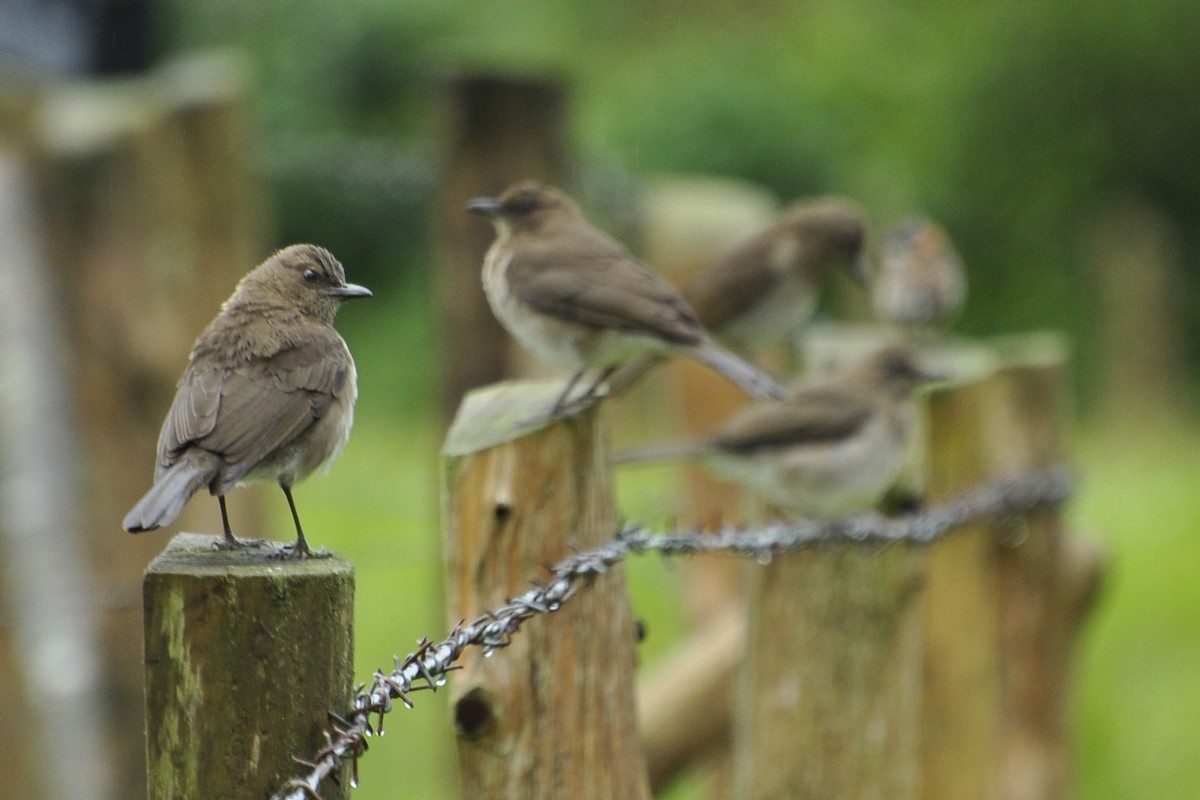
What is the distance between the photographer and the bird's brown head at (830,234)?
23.8ft

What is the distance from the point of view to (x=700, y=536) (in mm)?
3830

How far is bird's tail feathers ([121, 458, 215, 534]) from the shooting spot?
2506 mm

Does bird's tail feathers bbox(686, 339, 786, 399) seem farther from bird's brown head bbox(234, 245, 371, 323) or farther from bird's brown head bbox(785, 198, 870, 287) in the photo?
bird's brown head bbox(785, 198, 870, 287)

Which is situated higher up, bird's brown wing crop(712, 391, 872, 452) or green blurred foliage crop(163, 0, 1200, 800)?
green blurred foliage crop(163, 0, 1200, 800)

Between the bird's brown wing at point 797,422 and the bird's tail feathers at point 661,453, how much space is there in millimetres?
103

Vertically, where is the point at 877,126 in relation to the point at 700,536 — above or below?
above

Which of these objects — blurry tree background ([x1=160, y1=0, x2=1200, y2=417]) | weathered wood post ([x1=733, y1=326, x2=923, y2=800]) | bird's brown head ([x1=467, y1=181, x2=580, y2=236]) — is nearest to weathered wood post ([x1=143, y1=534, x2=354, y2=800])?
weathered wood post ([x1=733, y1=326, x2=923, y2=800])

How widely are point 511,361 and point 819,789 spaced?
224cm

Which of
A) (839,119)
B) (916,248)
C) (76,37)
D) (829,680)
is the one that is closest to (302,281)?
(829,680)

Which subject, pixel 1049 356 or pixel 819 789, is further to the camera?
pixel 1049 356

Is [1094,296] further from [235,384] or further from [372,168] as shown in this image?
[235,384]

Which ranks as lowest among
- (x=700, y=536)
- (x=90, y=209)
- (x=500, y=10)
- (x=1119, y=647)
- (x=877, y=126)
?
(x=1119, y=647)

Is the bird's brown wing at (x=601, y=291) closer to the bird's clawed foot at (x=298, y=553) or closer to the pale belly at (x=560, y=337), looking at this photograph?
the pale belly at (x=560, y=337)

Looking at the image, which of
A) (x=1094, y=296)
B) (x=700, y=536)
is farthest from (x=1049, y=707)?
(x=1094, y=296)
